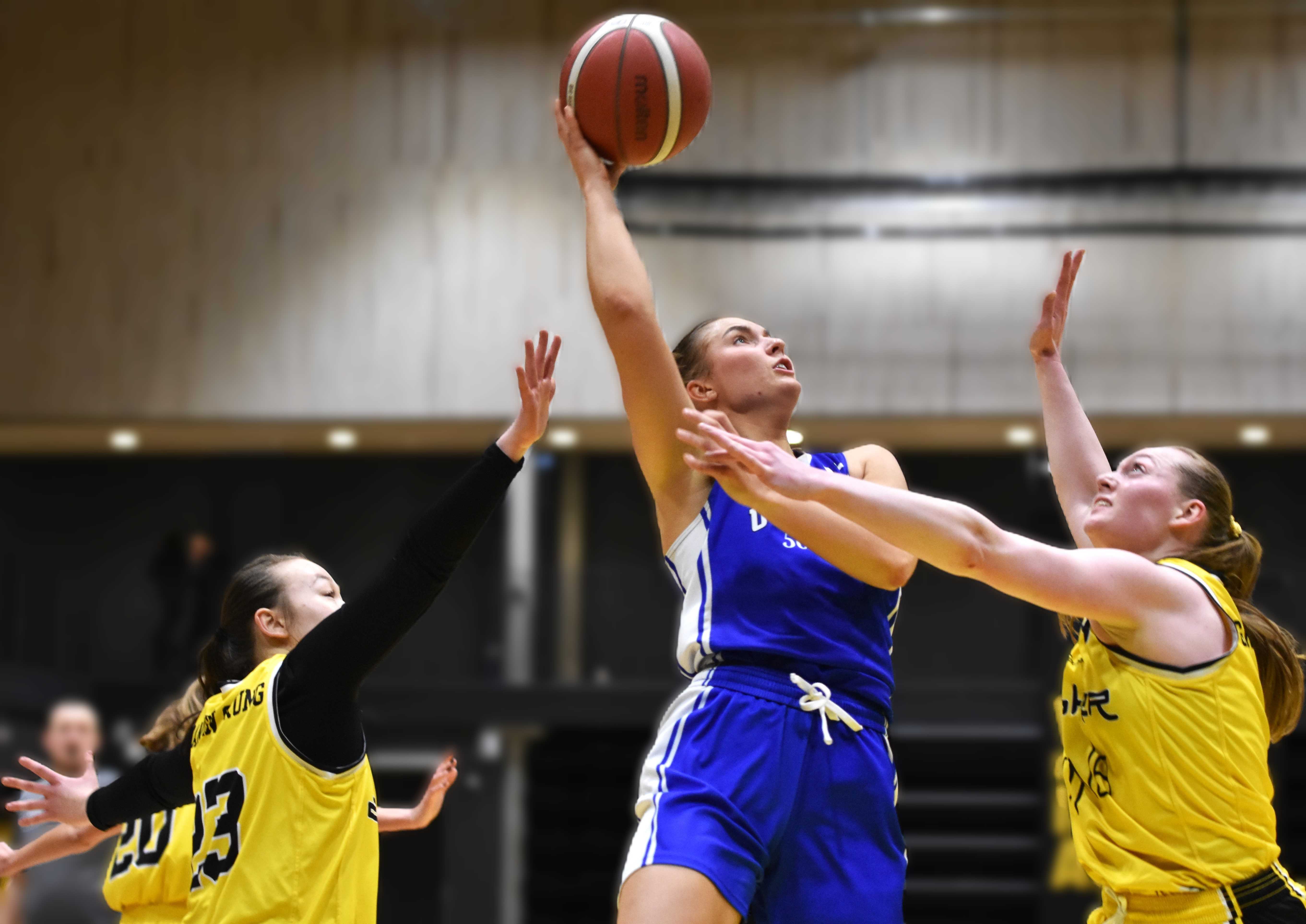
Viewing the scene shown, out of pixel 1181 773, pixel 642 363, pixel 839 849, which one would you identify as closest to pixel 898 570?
pixel 839 849

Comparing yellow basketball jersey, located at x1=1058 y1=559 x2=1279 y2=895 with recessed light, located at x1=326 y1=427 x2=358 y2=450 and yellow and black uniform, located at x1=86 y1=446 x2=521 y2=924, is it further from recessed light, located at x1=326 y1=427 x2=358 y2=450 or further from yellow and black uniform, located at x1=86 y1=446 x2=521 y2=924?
recessed light, located at x1=326 y1=427 x2=358 y2=450

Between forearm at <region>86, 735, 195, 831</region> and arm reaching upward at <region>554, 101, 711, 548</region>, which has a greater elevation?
arm reaching upward at <region>554, 101, 711, 548</region>

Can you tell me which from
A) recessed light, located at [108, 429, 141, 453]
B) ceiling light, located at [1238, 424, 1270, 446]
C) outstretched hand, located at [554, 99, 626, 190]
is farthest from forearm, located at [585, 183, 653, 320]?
recessed light, located at [108, 429, 141, 453]

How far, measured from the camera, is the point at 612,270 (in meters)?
2.86

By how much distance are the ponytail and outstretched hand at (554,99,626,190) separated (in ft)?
5.67

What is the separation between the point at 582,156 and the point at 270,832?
5.29ft

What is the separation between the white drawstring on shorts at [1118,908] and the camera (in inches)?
116

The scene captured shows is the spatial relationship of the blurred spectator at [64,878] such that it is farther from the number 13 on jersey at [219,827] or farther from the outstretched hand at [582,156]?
the outstretched hand at [582,156]

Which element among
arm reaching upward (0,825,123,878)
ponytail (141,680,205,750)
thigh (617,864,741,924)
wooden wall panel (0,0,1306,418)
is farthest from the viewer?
wooden wall panel (0,0,1306,418)

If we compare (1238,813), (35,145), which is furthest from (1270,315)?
(35,145)

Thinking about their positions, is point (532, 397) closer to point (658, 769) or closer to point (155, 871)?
point (658, 769)

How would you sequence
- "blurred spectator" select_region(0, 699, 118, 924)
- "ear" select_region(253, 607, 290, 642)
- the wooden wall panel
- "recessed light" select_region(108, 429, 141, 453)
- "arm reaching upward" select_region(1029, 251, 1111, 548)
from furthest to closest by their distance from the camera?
"recessed light" select_region(108, 429, 141, 453)
the wooden wall panel
"blurred spectator" select_region(0, 699, 118, 924)
"arm reaching upward" select_region(1029, 251, 1111, 548)
"ear" select_region(253, 607, 290, 642)

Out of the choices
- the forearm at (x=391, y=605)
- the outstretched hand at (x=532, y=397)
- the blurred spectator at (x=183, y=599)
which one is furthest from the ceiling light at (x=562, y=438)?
the forearm at (x=391, y=605)

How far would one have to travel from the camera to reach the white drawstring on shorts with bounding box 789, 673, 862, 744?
106 inches
